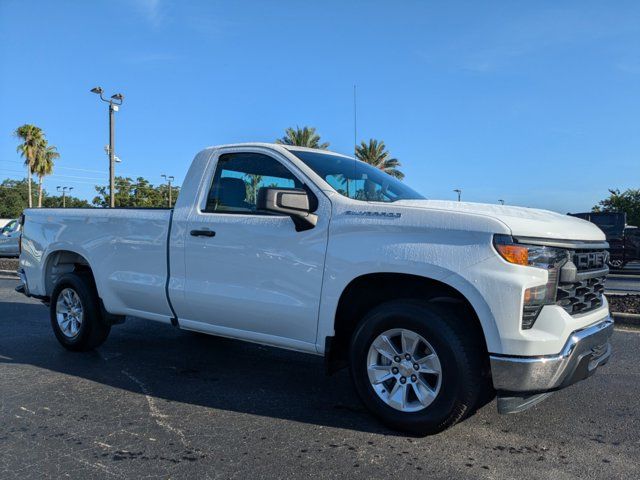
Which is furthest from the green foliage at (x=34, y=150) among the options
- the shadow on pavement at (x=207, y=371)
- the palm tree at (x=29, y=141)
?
the shadow on pavement at (x=207, y=371)

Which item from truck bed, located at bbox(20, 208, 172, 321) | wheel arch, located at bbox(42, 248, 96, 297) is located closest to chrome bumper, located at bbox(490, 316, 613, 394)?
truck bed, located at bbox(20, 208, 172, 321)

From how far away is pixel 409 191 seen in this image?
4.76 meters

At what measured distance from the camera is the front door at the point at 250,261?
3883 millimetres

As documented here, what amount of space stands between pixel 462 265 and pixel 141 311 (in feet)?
10.2

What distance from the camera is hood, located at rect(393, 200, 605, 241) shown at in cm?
322

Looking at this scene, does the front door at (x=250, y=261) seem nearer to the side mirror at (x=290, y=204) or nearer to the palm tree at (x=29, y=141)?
the side mirror at (x=290, y=204)

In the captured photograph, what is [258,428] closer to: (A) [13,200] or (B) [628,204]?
(B) [628,204]

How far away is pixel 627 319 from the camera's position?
7.41 m

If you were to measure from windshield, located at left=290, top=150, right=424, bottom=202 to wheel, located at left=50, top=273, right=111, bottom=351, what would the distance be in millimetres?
2763

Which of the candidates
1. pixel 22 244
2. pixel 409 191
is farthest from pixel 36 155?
pixel 409 191

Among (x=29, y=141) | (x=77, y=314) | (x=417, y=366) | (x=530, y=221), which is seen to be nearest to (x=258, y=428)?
(x=417, y=366)

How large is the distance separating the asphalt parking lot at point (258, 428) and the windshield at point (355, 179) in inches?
63.7

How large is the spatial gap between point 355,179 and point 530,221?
4.90 feet

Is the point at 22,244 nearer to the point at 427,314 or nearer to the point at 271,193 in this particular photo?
the point at 271,193
